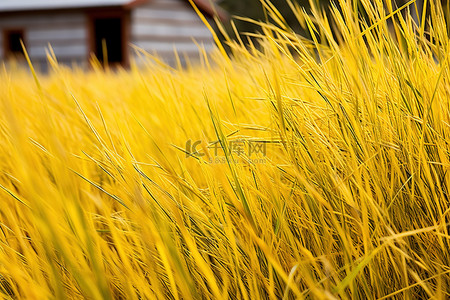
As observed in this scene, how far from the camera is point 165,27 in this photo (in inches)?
346

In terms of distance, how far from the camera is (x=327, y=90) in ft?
2.53

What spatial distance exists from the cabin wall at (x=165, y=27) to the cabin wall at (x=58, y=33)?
1.02 metres

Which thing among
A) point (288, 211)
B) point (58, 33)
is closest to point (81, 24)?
point (58, 33)

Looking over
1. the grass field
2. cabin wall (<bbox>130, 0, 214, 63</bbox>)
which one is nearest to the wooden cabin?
cabin wall (<bbox>130, 0, 214, 63</bbox>)

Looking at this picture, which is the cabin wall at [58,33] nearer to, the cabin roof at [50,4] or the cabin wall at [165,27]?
the cabin roof at [50,4]

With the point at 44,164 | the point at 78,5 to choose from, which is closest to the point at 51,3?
the point at 78,5

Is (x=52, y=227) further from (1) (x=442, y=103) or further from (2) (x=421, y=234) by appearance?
(1) (x=442, y=103)

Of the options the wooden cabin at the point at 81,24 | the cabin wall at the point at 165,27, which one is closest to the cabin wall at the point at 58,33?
the wooden cabin at the point at 81,24

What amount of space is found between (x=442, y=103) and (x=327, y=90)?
0.60 ft

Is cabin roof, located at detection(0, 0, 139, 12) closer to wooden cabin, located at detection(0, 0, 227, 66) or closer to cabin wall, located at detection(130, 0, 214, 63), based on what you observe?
wooden cabin, located at detection(0, 0, 227, 66)

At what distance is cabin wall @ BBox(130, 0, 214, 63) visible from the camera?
8.33 m

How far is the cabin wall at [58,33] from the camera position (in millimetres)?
8430

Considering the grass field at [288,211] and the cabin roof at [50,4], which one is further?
the cabin roof at [50,4]

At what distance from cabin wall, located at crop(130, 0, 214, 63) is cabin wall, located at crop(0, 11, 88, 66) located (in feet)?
3.33
